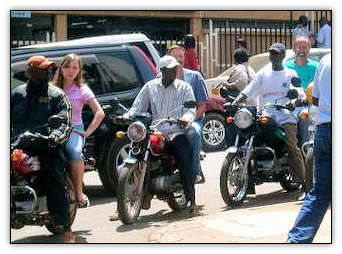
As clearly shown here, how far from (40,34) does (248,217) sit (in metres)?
3.93

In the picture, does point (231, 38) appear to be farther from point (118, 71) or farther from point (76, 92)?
point (76, 92)

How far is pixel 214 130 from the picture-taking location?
11.9 m

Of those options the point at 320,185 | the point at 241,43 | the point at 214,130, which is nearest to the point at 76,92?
the point at 320,185

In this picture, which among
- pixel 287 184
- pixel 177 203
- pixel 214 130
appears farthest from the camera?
pixel 214 130

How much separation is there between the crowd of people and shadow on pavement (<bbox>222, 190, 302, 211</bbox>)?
0.22 metres

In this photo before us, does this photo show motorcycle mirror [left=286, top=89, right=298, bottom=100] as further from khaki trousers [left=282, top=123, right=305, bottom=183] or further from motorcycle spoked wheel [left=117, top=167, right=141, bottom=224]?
motorcycle spoked wheel [left=117, top=167, right=141, bottom=224]

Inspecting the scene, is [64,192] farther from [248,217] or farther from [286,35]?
[286,35]

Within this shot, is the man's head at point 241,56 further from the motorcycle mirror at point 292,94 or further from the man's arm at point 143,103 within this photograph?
the man's arm at point 143,103

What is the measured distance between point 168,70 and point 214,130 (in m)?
4.21

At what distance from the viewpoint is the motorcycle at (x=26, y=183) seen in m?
6.60

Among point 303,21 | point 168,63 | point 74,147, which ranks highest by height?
point 303,21

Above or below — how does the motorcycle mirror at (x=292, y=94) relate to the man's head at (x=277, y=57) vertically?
below

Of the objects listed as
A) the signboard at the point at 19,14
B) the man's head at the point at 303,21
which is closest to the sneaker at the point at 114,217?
the signboard at the point at 19,14

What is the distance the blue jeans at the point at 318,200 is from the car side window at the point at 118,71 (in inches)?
136
